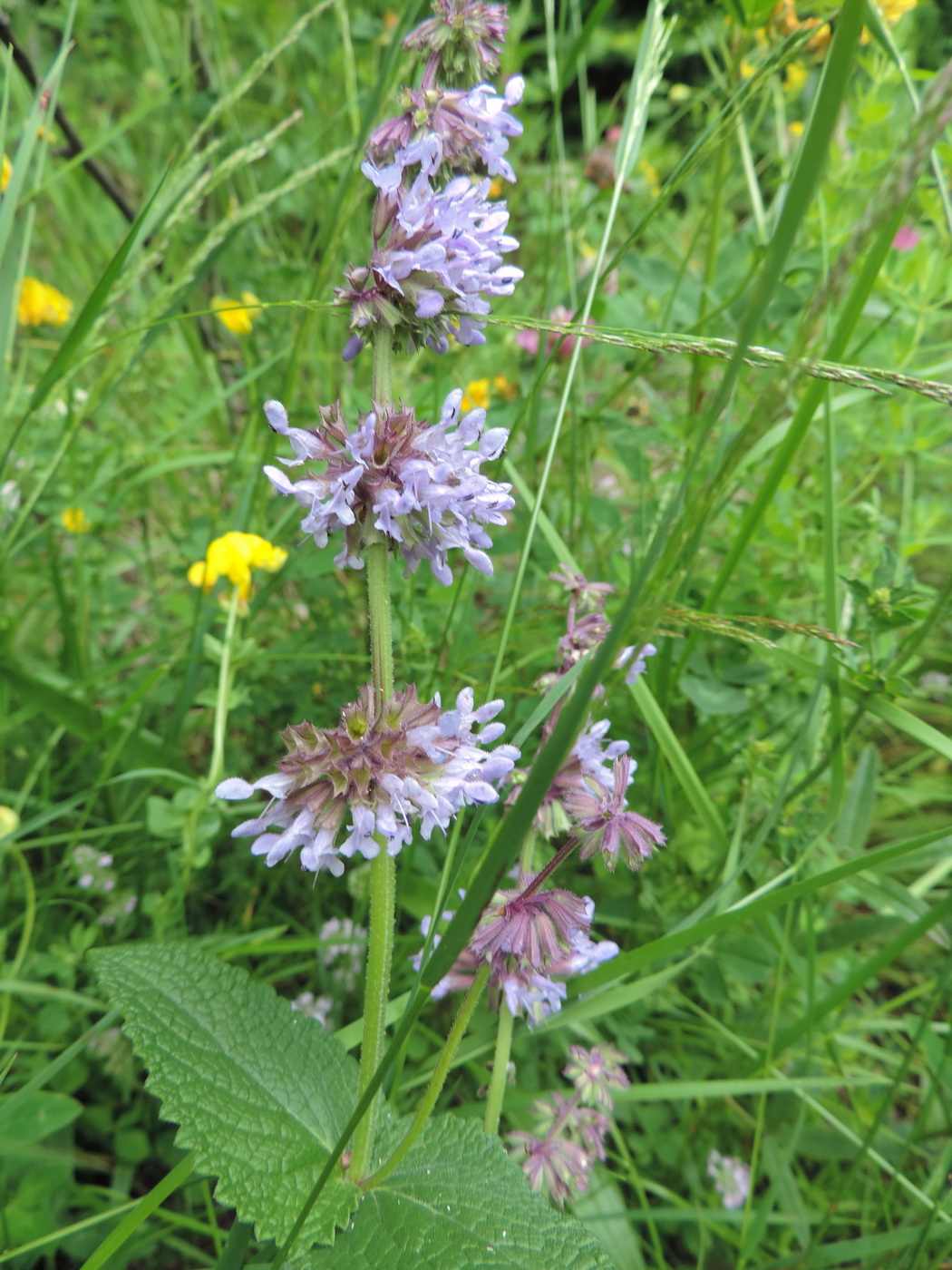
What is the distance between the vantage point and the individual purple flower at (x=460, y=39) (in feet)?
2.89

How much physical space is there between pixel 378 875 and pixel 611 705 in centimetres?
81

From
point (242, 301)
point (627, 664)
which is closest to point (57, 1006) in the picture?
point (627, 664)

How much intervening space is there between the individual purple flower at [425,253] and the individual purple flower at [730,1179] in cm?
129

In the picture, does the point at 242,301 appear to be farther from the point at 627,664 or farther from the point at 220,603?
the point at 627,664

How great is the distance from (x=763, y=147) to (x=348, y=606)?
15.3ft

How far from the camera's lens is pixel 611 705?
1.60m

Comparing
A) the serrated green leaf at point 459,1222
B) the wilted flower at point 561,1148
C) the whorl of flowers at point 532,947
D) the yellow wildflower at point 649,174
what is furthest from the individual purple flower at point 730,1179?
the yellow wildflower at point 649,174

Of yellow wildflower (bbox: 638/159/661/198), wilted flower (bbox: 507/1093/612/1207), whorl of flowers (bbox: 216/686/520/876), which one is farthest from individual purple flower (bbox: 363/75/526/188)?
yellow wildflower (bbox: 638/159/661/198)

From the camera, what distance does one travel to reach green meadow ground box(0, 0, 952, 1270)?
1.15 m

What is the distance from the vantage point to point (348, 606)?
1.75m

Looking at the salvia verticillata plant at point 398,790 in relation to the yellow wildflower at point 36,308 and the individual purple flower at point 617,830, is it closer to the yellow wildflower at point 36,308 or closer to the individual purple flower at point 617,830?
the individual purple flower at point 617,830

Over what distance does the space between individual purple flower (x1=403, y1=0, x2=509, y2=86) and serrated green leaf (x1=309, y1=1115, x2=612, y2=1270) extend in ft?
3.55

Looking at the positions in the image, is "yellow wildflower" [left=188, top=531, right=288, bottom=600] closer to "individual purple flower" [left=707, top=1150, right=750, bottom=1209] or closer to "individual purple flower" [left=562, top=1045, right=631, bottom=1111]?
"individual purple flower" [left=562, top=1045, right=631, bottom=1111]

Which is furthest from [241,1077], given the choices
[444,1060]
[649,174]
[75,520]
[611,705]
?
[649,174]
